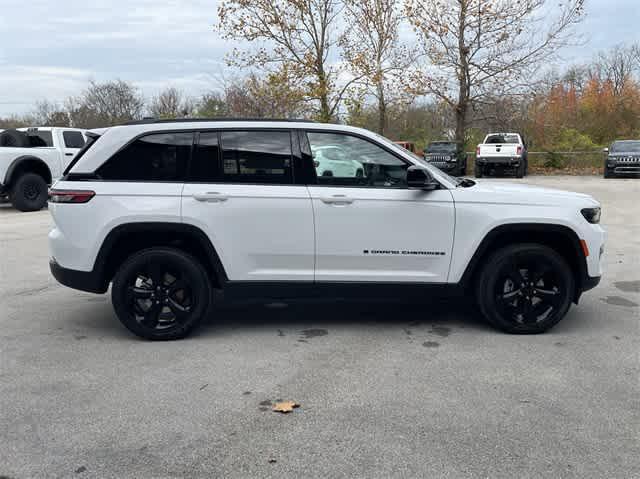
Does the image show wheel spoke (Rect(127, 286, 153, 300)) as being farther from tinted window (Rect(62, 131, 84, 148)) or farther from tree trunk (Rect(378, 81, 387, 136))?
tree trunk (Rect(378, 81, 387, 136))

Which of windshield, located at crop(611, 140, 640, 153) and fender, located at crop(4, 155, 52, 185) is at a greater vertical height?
windshield, located at crop(611, 140, 640, 153)

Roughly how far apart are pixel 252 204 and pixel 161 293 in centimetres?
104

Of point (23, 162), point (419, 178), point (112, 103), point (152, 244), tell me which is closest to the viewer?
point (419, 178)

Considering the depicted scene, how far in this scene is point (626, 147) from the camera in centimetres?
2452

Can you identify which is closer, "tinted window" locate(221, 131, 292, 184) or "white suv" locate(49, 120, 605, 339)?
"white suv" locate(49, 120, 605, 339)

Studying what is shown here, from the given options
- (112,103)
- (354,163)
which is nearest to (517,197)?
(354,163)

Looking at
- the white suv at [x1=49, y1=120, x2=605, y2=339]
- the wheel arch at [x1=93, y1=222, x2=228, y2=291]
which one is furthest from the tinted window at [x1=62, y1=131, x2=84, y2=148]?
the wheel arch at [x1=93, y1=222, x2=228, y2=291]

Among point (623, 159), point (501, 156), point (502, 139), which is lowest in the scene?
point (623, 159)

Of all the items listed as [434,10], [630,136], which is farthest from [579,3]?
[630,136]

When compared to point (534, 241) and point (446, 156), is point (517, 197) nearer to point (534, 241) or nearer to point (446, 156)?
point (534, 241)

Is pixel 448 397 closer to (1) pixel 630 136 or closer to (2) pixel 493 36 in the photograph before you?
(2) pixel 493 36

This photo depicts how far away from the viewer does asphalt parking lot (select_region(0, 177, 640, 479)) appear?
2.98 m

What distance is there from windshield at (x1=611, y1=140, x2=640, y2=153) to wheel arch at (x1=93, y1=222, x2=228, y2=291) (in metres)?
23.8

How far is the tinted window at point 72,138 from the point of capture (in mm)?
14922
